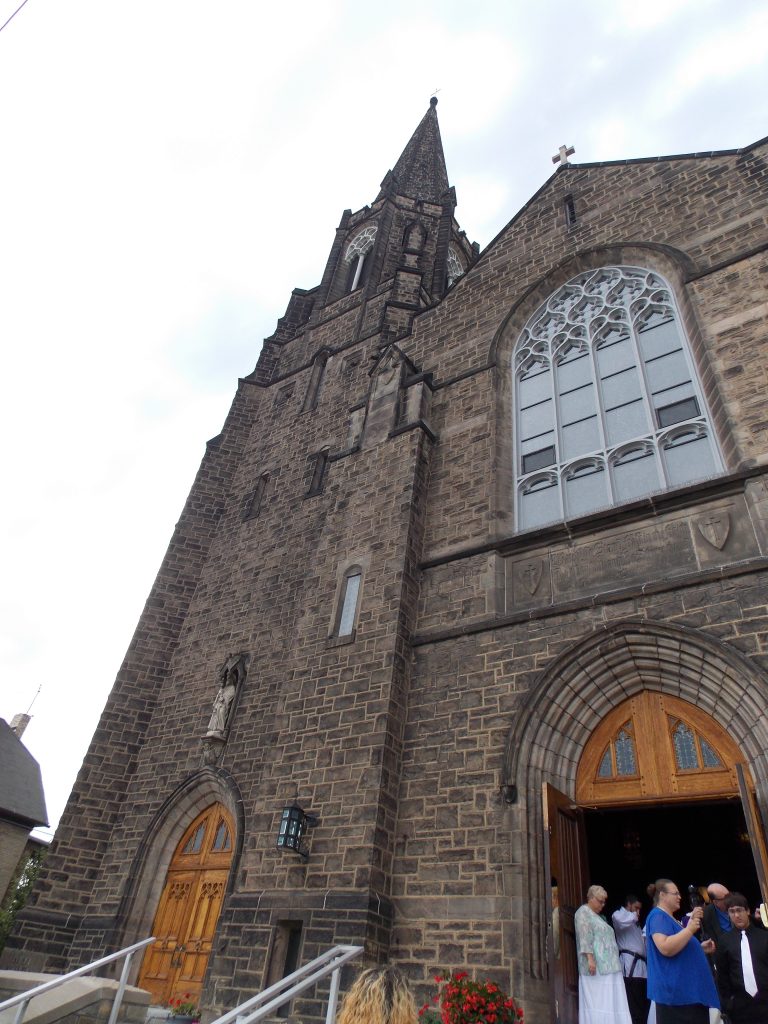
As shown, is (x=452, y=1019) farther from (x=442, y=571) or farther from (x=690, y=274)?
(x=690, y=274)

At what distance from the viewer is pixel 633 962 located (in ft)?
19.2

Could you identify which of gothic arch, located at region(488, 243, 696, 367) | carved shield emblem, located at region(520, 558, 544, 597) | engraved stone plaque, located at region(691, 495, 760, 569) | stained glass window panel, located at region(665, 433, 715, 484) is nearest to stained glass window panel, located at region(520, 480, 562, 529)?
carved shield emblem, located at region(520, 558, 544, 597)

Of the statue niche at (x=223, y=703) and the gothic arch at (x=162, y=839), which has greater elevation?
the statue niche at (x=223, y=703)

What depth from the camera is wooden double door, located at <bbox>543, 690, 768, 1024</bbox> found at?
20.2 ft

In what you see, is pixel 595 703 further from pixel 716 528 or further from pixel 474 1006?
pixel 474 1006

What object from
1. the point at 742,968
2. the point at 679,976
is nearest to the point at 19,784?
the point at 679,976

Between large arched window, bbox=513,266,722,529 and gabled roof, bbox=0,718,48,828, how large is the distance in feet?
74.4

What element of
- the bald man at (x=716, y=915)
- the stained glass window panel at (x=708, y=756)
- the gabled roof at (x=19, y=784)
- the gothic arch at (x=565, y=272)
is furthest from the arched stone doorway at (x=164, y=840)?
the gabled roof at (x=19, y=784)

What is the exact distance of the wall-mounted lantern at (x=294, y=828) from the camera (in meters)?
7.58

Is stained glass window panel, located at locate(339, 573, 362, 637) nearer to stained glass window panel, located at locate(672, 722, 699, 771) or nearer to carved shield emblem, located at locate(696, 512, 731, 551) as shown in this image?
stained glass window panel, located at locate(672, 722, 699, 771)

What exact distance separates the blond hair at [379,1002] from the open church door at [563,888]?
7.77 ft

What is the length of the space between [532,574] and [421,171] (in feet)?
73.1

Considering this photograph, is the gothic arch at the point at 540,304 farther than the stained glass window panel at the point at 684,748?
Yes

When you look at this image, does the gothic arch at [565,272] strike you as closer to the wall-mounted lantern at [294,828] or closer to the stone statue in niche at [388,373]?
the stone statue in niche at [388,373]
